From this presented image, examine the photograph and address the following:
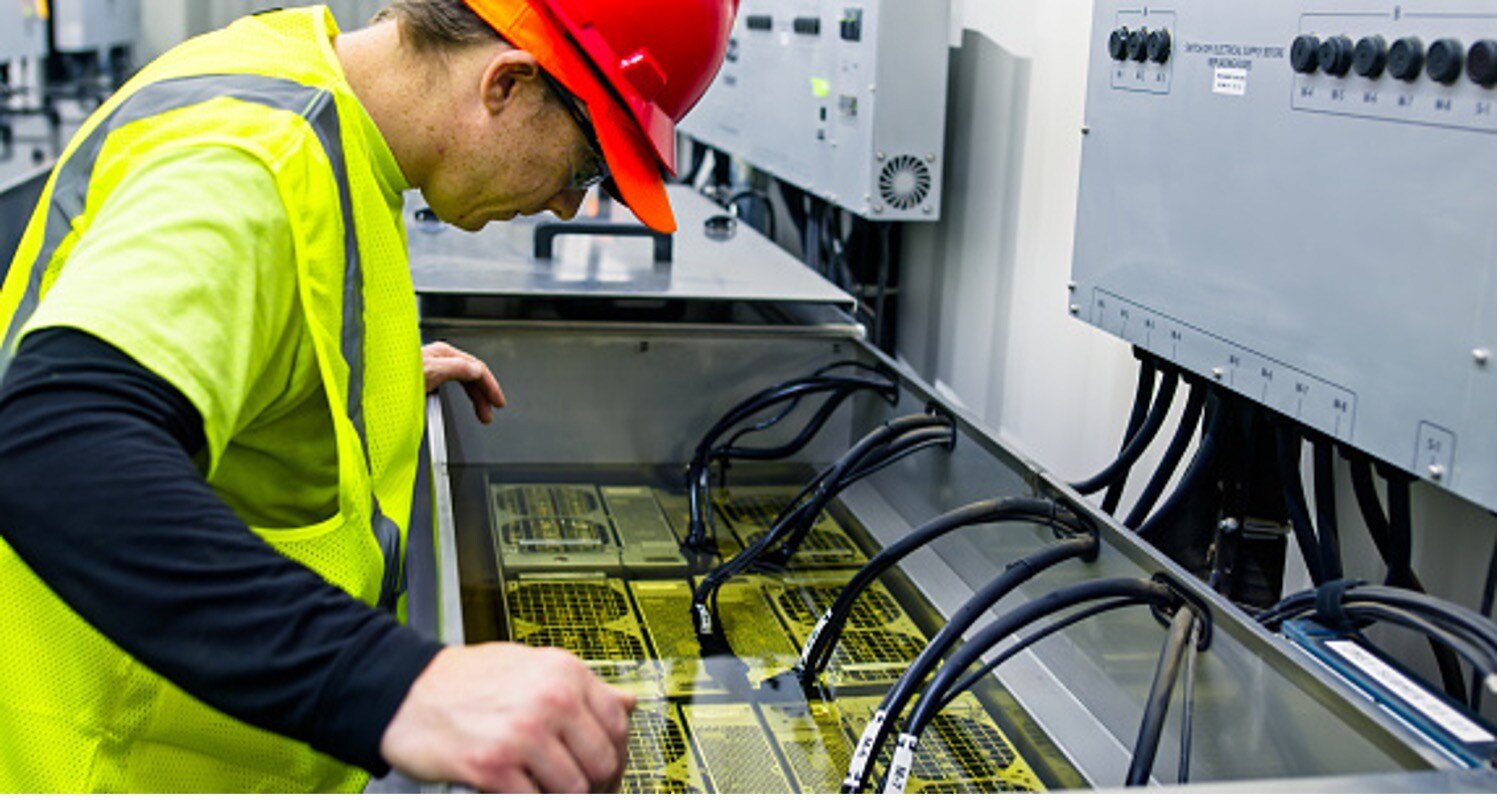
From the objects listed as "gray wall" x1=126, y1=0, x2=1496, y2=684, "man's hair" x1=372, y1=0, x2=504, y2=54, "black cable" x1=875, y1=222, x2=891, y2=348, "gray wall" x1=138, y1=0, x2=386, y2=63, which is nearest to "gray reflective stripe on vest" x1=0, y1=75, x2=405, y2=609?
"man's hair" x1=372, y1=0, x2=504, y2=54

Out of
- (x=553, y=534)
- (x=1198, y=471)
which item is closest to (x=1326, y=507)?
(x=1198, y=471)

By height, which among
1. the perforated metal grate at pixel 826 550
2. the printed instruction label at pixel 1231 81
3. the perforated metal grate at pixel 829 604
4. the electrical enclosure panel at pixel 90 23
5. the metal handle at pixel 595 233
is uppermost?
the electrical enclosure panel at pixel 90 23

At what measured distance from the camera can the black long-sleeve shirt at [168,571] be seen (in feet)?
2.34

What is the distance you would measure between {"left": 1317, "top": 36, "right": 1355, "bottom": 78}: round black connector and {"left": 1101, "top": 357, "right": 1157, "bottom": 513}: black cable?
1.42ft

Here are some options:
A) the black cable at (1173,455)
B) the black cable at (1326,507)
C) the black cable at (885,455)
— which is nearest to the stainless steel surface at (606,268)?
the black cable at (885,455)

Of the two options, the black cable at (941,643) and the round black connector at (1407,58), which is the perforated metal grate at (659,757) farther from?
the round black connector at (1407,58)

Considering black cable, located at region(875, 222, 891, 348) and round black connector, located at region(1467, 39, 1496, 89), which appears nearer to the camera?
round black connector, located at region(1467, 39, 1496, 89)

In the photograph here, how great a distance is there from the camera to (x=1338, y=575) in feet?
4.30

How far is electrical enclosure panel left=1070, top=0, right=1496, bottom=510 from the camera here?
1.02m

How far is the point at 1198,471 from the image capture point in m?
1.45

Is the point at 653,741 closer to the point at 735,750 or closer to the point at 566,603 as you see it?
the point at 735,750

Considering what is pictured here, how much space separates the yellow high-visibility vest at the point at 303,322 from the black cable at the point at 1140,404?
2.62 feet

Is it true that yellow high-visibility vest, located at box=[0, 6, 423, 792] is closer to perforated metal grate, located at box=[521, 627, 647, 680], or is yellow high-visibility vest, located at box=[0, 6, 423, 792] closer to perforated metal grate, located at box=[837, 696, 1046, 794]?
perforated metal grate, located at box=[521, 627, 647, 680]

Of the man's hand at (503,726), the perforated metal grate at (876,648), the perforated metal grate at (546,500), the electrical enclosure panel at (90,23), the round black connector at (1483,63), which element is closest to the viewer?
the man's hand at (503,726)
